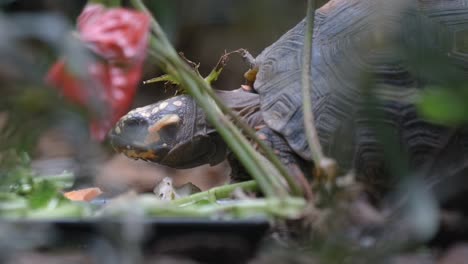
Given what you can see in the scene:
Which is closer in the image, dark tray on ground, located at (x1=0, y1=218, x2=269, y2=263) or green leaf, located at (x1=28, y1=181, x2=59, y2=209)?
dark tray on ground, located at (x1=0, y1=218, x2=269, y2=263)

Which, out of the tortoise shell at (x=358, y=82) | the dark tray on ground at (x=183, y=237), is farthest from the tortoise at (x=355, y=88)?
the dark tray on ground at (x=183, y=237)

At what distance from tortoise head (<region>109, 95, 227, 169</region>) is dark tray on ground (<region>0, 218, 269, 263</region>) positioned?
3.71 feet

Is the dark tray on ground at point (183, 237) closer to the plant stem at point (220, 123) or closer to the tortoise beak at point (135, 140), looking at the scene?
the plant stem at point (220, 123)

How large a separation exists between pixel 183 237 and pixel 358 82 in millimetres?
697

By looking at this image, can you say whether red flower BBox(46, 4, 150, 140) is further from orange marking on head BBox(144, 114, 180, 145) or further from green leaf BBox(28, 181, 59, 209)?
orange marking on head BBox(144, 114, 180, 145)

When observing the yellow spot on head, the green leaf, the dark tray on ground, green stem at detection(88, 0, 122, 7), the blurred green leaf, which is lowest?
the dark tray on ground

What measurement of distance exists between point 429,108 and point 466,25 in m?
1.13

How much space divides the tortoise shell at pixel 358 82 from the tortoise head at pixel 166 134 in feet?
0.95

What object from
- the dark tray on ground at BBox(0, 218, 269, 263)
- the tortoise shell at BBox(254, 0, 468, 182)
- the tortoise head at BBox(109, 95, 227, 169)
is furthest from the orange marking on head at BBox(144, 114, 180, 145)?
the dark tray on ground at BBox(0, 218, 269, 263)

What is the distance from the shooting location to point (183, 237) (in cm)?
106

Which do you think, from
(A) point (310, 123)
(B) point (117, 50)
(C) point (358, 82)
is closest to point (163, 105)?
(C) point (358, 82)

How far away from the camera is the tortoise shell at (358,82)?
169cm

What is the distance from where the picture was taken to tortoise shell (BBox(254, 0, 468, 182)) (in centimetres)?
169

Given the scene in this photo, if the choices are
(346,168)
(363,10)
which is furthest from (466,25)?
(346,168)
